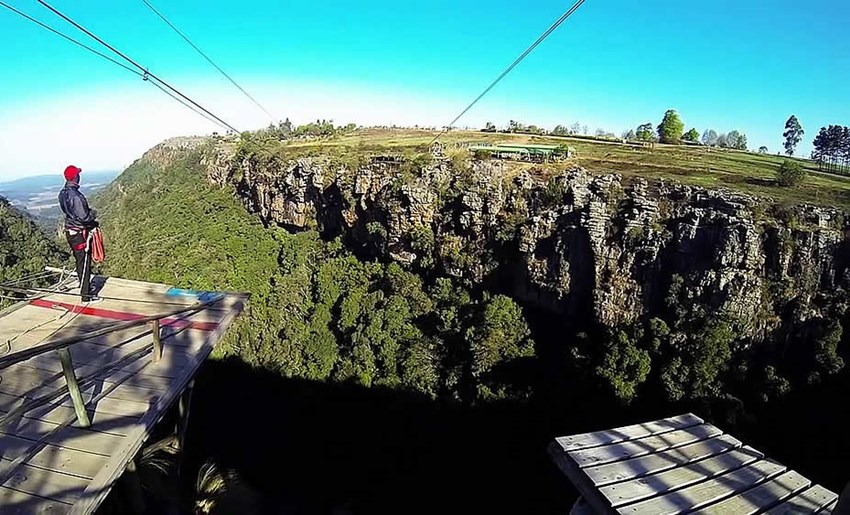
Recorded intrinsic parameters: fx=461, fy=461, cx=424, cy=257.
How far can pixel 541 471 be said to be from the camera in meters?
19.4

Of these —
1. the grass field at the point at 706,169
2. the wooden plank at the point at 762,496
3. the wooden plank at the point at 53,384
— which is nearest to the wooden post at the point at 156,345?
the wooden plank at the point at 53,384

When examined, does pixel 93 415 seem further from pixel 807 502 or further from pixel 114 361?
pixel 807 502

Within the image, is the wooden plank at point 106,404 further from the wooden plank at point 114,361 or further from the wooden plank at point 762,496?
the wooden plank at point 762,496

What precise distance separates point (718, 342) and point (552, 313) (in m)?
8.40

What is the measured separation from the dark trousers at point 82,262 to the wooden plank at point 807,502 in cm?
616

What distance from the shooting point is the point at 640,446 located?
2701mm

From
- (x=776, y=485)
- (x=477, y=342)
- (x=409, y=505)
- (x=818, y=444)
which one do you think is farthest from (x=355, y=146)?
(x=776, y=485)

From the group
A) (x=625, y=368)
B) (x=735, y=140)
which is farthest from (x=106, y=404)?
(x=735, y=140)

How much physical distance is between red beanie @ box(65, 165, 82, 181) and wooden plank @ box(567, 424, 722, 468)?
5718 mm

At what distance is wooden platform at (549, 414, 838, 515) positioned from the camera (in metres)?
2.28

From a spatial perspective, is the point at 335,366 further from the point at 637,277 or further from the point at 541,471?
the point at 637,277

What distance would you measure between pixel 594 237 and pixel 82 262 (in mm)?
20124

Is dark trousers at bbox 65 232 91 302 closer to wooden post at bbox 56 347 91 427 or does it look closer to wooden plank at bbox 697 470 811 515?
wooden post at bbox 56 347 91 427

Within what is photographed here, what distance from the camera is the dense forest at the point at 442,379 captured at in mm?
17594
